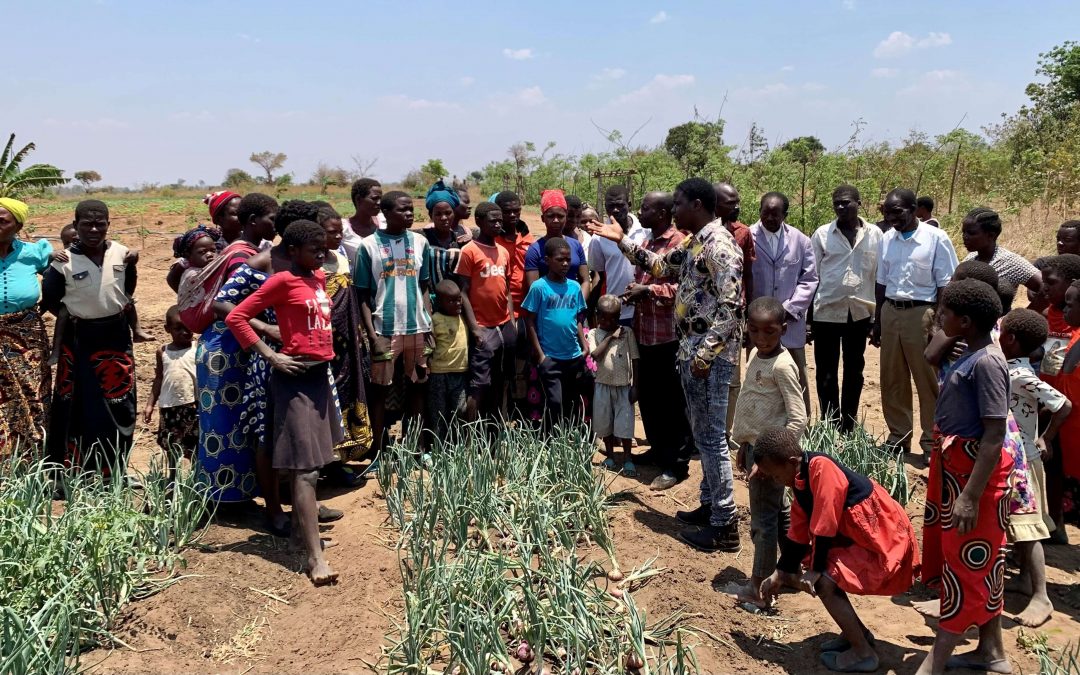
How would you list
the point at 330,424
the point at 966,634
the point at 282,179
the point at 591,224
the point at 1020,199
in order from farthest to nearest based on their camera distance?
the point at 282,179 < the point at 1020,199 < the point at 591,224 < the point at 330,424 < the point at 966,634

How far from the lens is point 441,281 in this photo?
519 centimetres

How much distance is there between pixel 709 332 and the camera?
4.11 m

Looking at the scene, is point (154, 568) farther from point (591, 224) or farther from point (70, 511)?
point (591, 224)

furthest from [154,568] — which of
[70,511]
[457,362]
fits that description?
[457,362]

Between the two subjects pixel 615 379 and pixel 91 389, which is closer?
pixel 91 389

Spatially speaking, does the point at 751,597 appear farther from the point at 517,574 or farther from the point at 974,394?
the point at 974,394

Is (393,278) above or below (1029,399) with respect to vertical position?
above

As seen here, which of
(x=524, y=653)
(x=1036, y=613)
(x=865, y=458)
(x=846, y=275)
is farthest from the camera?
(x=846, y=275)

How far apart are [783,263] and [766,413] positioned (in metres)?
2.14

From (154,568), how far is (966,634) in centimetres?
356

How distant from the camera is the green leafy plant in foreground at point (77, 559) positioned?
270 centimetres

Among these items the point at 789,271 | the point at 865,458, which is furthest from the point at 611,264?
the point at 865,458

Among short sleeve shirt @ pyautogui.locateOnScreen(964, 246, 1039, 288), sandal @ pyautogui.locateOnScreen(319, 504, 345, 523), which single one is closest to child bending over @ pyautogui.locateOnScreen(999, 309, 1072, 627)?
short sleeve shirt @ pyautogui.locateOnScreen(964, 246, 1039, 288)

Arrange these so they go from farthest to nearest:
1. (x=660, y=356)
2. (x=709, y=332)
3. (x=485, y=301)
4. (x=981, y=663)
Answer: (x=485, y=301) → (x=660, y=356) → (x=709, y=332) → (x=981, y=663)
